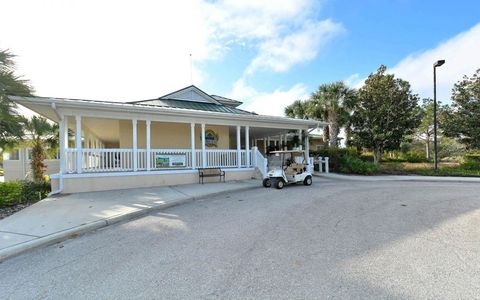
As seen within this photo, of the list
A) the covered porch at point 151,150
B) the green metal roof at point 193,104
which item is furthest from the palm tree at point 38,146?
the green metal roof at point 193,104

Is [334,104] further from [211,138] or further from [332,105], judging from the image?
[211,138]

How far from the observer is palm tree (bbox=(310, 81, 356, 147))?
906 inches

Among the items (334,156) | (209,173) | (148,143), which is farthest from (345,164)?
(148,143)

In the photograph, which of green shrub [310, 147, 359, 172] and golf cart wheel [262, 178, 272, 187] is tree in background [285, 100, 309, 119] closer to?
green shrub [310, 147, 359, 172]

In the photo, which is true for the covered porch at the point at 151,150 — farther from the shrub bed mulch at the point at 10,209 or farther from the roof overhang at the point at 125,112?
the shrub bed mulch at the point at 10,209

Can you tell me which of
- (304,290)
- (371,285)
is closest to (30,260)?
(304,290)

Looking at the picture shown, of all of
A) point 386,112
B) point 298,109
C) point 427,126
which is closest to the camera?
point 386,112

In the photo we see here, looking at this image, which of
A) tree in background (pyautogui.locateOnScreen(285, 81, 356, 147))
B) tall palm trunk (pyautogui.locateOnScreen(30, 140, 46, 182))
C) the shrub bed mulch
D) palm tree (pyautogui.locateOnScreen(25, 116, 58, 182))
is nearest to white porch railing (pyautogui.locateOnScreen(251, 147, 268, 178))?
the shrub bed mulch

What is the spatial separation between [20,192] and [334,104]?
72.4ft

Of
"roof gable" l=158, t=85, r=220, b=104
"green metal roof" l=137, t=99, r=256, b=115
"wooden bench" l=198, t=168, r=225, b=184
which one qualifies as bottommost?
"wooden bench" l=198, t=168, r=225, b=184

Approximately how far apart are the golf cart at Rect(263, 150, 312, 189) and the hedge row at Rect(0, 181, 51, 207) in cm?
821

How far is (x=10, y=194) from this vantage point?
7.91m

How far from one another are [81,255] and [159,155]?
7.54 metres

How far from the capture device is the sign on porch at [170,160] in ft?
37.0
